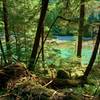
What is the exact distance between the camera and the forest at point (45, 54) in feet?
23.0

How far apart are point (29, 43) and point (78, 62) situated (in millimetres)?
2360

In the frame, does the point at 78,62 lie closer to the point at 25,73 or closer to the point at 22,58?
the point at 22,58

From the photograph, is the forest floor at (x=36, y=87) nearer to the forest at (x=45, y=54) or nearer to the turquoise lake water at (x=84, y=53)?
the forest at (x=45, y=54)

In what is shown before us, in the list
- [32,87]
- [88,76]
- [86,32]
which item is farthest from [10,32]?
[32,87]

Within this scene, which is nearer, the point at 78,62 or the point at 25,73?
the point at 25,73

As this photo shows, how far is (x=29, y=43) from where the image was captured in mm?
14680

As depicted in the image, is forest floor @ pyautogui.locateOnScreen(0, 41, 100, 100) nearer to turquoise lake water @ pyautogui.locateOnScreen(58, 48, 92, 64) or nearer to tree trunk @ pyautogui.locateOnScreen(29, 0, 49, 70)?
tree trunk @ pyautogui.locateOnScreen(29, 0, 49, 70)

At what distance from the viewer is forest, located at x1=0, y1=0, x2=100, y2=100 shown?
7.01 m

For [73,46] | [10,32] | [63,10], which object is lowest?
[73,46]

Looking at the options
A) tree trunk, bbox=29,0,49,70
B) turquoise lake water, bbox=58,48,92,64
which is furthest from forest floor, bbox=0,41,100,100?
turquoise lake water, bbox=58,48,92,64

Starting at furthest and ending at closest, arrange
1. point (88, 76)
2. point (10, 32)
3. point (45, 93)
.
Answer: point (10, 32) → point (88, 76) → point (45, 93)

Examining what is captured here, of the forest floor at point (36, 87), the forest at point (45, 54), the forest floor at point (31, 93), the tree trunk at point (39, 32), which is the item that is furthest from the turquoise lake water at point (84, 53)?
the forest floor at point (31, 93)

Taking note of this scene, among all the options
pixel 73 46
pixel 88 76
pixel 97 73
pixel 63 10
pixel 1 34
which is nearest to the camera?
pixel 88 76

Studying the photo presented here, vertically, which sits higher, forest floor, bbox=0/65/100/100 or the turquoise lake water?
forest floor, bbox=0/65/100/100
